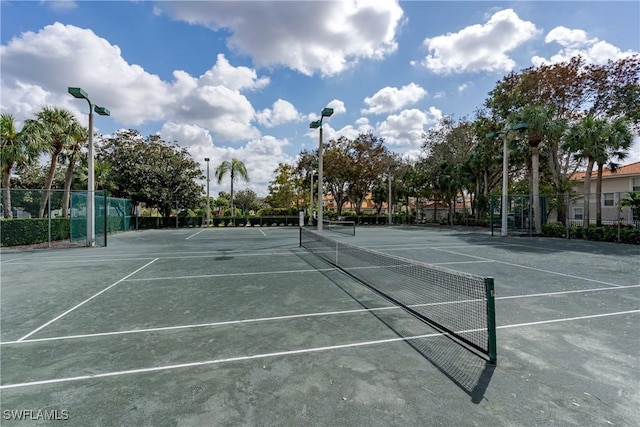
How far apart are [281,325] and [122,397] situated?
2275mm

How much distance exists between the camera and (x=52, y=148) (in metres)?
18.3

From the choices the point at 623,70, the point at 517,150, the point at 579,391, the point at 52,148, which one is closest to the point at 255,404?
the point at 579,391

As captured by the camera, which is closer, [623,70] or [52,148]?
[52,148]

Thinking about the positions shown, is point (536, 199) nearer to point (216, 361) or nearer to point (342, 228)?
point (342, 228)

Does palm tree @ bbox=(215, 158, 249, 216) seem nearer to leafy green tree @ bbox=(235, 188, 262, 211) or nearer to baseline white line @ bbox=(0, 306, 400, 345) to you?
leafy green tree @ bbox=(235, 188, 262, 211)

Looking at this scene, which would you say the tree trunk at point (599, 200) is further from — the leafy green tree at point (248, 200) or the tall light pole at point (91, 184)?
the leafy green tree at point (248, 200)

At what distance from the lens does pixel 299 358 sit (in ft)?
12.4

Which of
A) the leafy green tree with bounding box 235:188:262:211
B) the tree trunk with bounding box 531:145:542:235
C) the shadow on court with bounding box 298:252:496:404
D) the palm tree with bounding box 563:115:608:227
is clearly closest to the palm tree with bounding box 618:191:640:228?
the palm tree with bounding box 563:115:608:227

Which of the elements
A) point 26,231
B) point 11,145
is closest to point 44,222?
point 26,231

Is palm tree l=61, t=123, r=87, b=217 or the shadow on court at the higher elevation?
palm tree l=61, t=123, r=87, b=217

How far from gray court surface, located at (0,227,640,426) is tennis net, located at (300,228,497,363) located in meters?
0.25

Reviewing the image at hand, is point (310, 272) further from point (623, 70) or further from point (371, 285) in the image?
point (623, 70)

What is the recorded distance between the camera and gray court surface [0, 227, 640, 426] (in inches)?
109

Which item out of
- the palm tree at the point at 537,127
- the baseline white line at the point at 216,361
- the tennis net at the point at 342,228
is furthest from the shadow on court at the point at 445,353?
the palm tree at the point at 537,127
